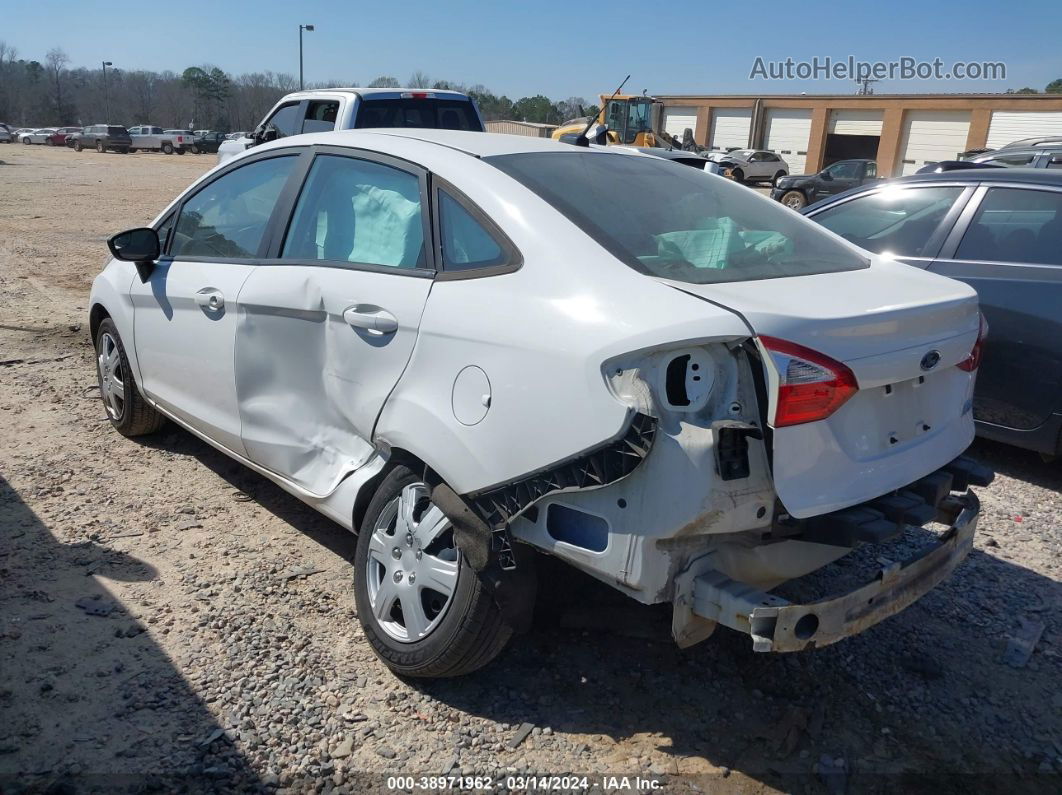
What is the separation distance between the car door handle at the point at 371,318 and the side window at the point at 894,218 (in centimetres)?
361

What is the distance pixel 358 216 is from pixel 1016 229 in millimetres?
3674

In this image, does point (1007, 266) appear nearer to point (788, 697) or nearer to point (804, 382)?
point (788, 697)

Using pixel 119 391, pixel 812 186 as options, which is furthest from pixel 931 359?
pixel 812 186

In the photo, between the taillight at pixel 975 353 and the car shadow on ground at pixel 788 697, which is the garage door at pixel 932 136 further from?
the car shadow on ground at pixel 788 697

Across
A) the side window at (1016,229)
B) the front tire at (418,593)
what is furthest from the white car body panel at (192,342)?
the side window at (1016,229)

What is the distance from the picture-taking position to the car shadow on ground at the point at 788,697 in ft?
8.69

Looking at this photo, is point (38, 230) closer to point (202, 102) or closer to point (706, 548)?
point (706, 548)

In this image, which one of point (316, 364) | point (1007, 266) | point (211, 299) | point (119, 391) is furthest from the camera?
point (119, 391)

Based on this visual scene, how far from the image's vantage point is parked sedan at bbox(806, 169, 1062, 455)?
15.0 feet

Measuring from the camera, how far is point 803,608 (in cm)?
230

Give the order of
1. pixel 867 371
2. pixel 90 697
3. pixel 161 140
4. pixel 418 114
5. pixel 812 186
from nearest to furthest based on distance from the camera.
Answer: pixel 867 371 → pixel 90 697 → pixel 418 114 → pixel 812 186 → pixel 161 140

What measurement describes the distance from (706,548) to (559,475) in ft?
1.47

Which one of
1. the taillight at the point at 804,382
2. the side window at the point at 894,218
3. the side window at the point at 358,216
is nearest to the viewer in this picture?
the taillight at the point at 804,382

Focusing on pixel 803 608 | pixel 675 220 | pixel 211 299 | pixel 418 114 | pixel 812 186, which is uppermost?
pixel 418 114
